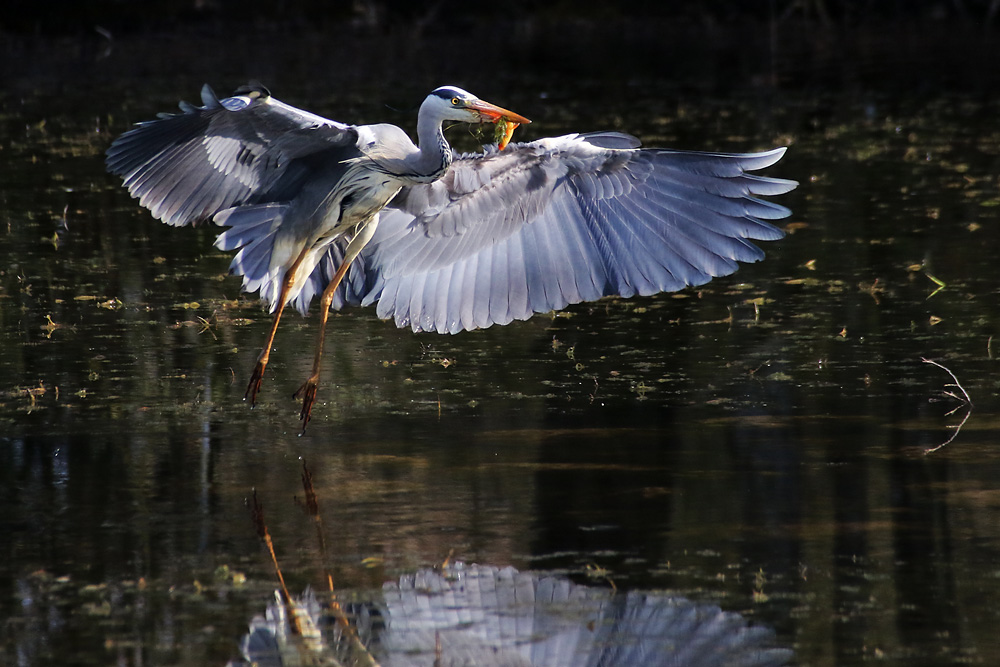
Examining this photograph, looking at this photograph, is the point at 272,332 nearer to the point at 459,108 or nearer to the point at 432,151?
the point at 432,151

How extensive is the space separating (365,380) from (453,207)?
0.91 m

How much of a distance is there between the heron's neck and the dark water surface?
1.00 meters

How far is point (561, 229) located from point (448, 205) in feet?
1.72

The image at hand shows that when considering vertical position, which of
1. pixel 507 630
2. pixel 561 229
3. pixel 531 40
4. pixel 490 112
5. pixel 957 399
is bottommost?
pixel 507 630

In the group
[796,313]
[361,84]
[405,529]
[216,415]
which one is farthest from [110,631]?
[361,84]

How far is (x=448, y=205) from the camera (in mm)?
6145

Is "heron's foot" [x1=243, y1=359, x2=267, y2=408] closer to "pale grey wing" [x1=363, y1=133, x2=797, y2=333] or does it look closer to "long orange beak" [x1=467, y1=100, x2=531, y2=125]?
"pale grey wing" [x1=363, y1=133, x2=797, y2=333]

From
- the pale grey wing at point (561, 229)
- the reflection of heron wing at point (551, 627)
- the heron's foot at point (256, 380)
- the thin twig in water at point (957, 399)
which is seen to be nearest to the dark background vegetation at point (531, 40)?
the thin twig in water at point (957, 399)

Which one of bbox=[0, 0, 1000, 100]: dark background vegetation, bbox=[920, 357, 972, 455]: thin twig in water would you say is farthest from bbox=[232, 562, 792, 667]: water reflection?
bbox=[0, 0, 1000, 100]: dark background vegetation

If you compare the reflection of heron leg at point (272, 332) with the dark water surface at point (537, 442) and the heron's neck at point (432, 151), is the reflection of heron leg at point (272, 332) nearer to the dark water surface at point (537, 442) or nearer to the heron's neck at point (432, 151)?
the dark water surface at point (537, 442)

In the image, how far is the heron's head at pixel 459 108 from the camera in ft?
19.1

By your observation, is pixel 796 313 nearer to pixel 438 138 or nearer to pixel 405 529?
pixel 438 138

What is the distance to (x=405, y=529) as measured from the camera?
184 inches

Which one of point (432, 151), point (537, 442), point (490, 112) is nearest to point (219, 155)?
point (432, 151)
